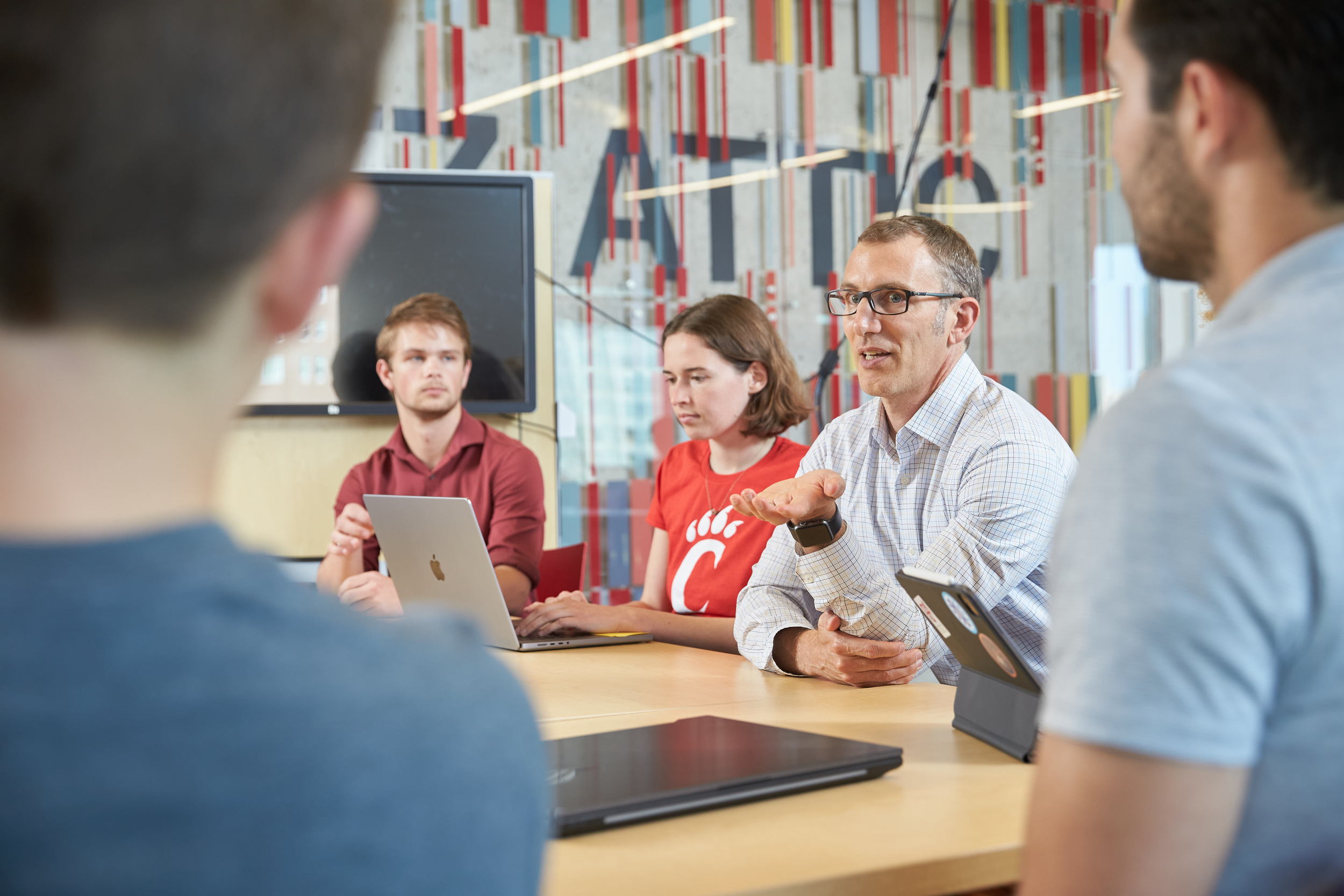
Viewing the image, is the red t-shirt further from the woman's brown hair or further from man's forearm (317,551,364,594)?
man's forearm (317,551,364,594)

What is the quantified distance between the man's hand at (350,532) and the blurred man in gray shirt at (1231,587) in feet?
6.84

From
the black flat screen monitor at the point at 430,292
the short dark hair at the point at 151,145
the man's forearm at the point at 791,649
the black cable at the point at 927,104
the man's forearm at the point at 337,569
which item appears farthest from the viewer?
the black cable at the point at 927,104

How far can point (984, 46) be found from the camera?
16.6 ft

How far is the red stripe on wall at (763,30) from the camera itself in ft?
15.2

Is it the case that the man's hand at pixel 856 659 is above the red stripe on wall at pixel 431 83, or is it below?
below

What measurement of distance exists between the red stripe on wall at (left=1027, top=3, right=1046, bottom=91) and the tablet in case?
440 centimetres

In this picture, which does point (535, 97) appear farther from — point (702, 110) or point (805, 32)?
point (805, 32)

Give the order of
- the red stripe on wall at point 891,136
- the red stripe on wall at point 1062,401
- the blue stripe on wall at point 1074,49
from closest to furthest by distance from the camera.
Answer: the red stripe on wall at point 891,136
the red stripe on wall at point 1062,401
the blue stripe on wall at point 1074,49

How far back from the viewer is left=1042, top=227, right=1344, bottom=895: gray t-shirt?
0.63 meters

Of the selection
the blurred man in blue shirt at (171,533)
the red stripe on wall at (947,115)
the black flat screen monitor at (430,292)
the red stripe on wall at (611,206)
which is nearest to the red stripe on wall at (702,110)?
the red stripe on wall at (611,206)

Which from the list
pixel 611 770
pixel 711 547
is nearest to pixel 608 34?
pixel 711 547

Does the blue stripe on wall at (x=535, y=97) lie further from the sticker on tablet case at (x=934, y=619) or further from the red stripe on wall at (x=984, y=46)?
the sticker on tablet case at (x=934, y=619)

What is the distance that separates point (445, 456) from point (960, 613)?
7.00ft

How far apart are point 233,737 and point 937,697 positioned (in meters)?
1.32
